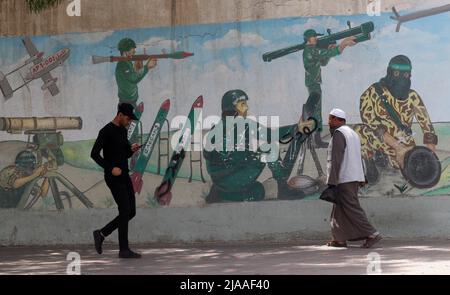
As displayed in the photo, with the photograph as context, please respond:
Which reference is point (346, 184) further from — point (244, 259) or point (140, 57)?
point (140, 57)

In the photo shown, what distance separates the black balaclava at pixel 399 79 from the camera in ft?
37.8

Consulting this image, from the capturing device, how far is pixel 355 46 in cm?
1167

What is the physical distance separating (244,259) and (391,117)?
278 centimetres

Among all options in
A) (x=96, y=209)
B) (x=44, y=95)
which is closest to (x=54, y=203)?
(x=96, y=209)

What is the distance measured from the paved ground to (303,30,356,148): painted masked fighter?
5.13 feet

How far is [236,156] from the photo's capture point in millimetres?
11914

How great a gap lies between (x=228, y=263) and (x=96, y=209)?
111 inches

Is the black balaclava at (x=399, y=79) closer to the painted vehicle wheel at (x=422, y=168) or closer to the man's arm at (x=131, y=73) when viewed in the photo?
the painted vehicle wheel at (x=422, y=168)

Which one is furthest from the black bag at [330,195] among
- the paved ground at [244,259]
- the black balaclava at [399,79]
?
the black balaclava at [399,79]

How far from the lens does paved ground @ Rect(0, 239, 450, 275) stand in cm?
928

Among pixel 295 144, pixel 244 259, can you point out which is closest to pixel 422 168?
pixel 295 144

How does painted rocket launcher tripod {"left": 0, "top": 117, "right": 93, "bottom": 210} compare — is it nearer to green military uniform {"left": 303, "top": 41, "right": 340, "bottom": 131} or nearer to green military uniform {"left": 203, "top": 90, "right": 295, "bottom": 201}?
green military uniform {"left": 203, "top": 90, "right": 295, "bottom": 201}

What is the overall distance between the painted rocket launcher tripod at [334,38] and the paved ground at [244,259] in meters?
2.39

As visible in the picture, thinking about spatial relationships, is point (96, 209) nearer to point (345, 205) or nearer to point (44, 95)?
point (44, 95)
